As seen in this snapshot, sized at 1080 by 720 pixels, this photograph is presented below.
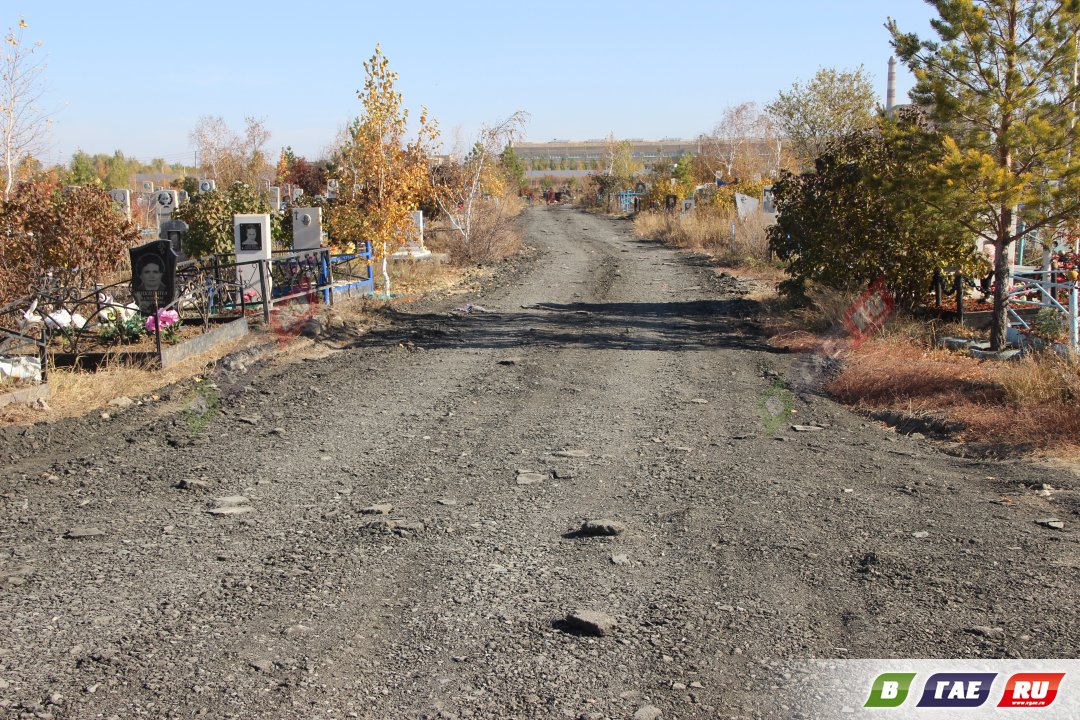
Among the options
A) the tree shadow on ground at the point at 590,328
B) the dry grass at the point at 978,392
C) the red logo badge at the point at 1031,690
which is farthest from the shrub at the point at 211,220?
the red logo badge at the point at 1031,690

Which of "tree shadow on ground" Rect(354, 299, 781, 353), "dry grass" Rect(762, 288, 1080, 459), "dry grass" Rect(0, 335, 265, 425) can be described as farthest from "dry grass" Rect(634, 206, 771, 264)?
"dry grass" Rect(0, 335, 265, 425)

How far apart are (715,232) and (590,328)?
60.5 ft

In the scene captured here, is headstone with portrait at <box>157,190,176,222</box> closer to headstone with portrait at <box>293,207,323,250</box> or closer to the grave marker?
the grave marker

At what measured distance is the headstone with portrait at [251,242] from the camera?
15.5m

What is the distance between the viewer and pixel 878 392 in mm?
10375

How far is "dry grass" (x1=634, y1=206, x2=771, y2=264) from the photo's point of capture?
27.5 m

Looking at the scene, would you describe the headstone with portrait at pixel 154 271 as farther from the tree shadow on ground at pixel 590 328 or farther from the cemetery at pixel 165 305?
the tree shadow on ground at pixel 590 328

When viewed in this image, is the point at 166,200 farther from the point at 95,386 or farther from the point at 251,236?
the point at 95,386

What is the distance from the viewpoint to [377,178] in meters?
19.4

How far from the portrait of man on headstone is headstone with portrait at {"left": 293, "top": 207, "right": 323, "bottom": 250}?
6.87 feet

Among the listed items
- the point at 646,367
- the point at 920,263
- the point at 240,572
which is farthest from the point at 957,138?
the point at 240,572

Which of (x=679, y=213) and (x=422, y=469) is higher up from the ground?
(x=679, y=213)

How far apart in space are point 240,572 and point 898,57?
35.0 ft

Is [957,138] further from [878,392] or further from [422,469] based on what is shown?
[422,469]
